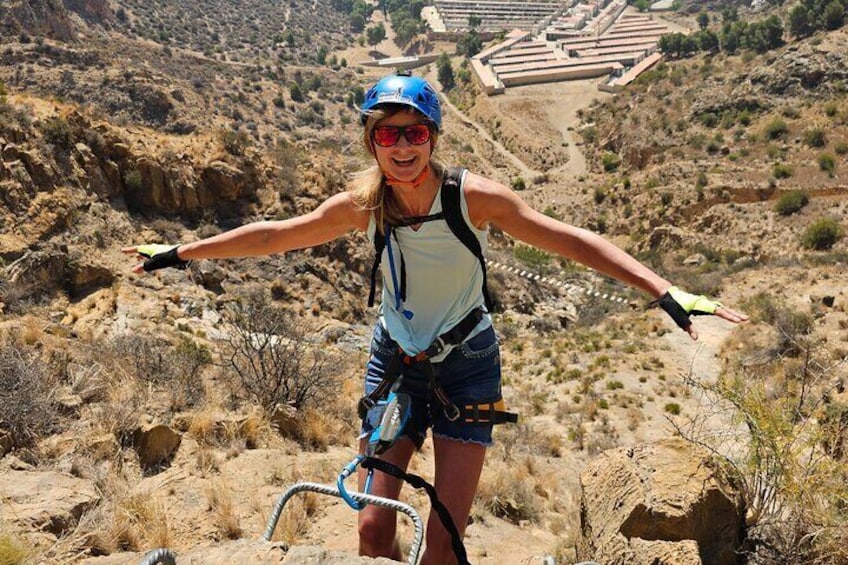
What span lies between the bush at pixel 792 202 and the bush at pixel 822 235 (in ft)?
10.7

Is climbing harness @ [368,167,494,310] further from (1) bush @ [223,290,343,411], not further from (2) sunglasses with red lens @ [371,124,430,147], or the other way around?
(1) bush @ [223,290,343,411]

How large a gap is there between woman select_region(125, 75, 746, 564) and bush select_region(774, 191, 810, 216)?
100 feet

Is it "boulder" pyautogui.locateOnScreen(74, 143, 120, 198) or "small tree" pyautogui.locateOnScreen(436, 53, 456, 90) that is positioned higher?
"small tree" pyautogui.locateOnScreen(436, 53, 456, 90)

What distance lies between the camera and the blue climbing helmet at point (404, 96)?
2.28 m

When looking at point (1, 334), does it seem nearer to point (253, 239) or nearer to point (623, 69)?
point (253, 239)

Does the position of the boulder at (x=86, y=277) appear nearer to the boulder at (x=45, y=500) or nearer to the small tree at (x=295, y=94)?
the boulder at (x=45, y=500)

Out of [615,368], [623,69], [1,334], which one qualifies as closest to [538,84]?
[623,69]

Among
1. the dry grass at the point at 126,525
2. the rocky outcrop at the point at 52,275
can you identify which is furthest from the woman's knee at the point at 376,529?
the rocky outcrop at the point at 52,275

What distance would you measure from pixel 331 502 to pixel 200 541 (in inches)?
43.4

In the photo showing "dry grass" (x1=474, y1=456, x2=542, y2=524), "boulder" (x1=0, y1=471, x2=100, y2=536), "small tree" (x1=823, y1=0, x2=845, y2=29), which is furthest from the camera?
"small tree" (x1=823, y1=0, x2=845, y2=29)

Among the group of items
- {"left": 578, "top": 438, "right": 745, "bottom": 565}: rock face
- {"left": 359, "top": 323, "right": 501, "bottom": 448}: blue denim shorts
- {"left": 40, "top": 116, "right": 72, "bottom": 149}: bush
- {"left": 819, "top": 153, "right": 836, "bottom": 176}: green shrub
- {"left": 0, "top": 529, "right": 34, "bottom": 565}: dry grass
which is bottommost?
{"left": 578, "top": 438, "right": 745, "bottom": 565}: rock face

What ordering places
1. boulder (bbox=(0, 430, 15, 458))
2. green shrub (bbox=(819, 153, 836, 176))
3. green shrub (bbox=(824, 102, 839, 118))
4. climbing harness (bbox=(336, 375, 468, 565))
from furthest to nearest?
green shrub (bbox=(824, 102, 839, 118)), green shrub (bbox=(819, 153, 836, 176)), boulder (bbox=(0, 430, 15, 458)), climbing harness (bbox=(336, 375, 468, 565))

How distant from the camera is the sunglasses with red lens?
2.31m

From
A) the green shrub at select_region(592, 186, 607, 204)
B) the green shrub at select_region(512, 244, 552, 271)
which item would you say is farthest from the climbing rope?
the green shrub at select_region(592, 186, 607, 204)
